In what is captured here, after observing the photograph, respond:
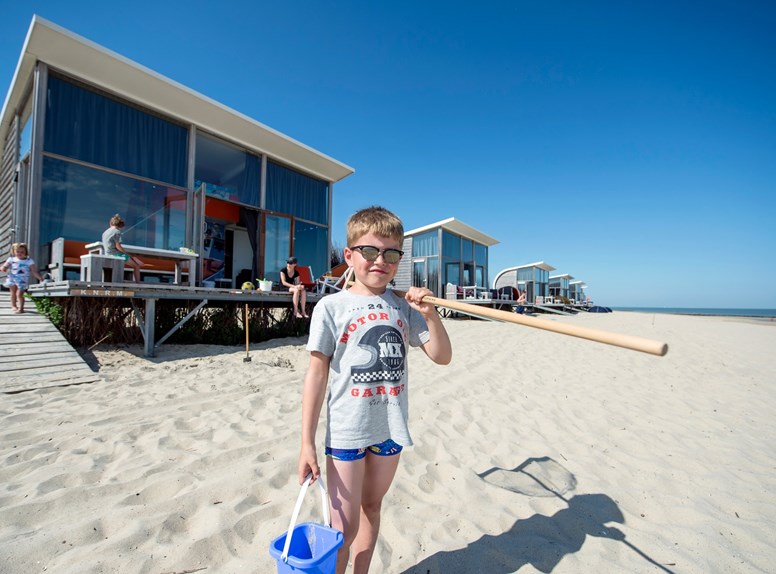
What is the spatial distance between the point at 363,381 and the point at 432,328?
39cm

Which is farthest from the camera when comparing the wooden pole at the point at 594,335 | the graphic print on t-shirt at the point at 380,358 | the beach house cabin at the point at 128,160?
the beach house cabin at the point at 128,160

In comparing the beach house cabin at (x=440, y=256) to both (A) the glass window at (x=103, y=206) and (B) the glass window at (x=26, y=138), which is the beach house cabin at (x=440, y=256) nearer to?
(A) the glass window at (x=103, y=206)

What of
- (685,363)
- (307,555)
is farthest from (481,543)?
(685,363)

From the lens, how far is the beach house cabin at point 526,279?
28453 millimetres

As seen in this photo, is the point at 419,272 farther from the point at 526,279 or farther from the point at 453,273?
the point at 526,279

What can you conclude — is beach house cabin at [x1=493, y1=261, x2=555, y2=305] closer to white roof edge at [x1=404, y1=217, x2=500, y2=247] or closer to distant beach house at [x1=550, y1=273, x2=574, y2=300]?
distant beach house at [x1=550, y1=273, x2=574, y2=300]

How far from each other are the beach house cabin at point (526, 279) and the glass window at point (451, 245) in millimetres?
9316

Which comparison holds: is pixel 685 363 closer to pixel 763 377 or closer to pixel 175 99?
pixel 763 377

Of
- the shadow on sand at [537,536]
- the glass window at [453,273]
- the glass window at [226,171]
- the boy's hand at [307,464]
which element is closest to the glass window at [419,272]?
the glass window at [453,273]

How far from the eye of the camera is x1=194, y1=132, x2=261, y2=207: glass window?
9148 mm

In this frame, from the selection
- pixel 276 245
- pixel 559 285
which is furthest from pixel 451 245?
pixel 559 285

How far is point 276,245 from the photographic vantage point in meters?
10.6

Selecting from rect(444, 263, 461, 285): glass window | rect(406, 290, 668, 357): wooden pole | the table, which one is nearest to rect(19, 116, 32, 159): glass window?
the table

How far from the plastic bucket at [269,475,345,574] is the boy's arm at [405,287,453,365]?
707mm
